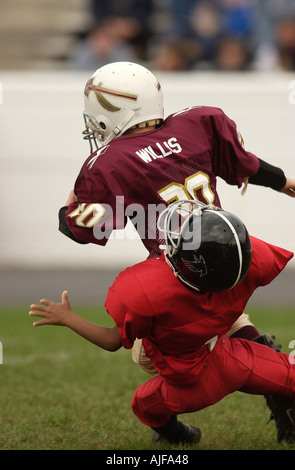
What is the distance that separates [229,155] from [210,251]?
2.33 feet

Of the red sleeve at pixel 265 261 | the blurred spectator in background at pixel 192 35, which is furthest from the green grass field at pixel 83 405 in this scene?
the blurred spectator in background at pixel 192 35

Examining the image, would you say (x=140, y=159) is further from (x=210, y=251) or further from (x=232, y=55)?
(x=232, y=55)

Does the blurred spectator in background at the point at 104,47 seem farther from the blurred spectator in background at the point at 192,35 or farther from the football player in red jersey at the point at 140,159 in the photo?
the football player in red jersey at the point at 140,159

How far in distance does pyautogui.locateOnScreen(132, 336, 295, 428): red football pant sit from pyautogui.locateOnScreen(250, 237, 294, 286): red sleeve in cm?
33

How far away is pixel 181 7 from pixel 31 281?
163 inches

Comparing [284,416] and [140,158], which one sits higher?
[140,158]

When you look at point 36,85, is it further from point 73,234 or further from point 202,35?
point 73,234

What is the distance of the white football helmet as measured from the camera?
371cm

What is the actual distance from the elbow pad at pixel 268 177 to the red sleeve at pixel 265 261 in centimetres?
44

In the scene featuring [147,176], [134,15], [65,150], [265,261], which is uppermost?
[134,15]

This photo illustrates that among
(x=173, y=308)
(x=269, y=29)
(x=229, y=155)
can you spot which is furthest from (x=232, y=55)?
(x=173, y=308)

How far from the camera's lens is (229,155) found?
3896 millimetres

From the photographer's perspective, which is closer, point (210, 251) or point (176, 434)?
point (210, 251)

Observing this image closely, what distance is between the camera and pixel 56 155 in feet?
31.6
